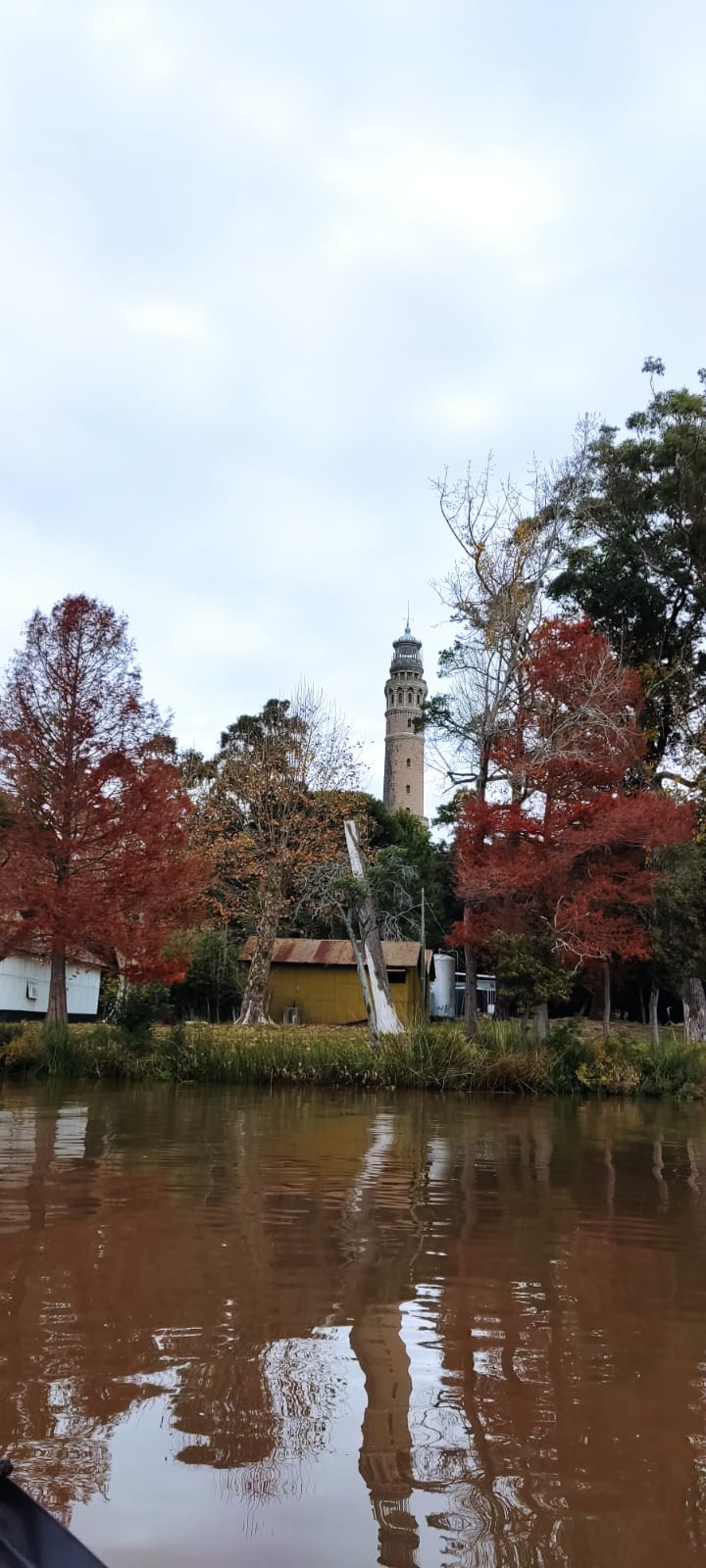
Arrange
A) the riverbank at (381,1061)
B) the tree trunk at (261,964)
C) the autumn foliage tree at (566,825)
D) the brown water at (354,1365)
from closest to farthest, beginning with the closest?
the brown water at (354,1365), the riverbank at (381,1061), the autumn foliage tree at (566,825), the tree trunk at (261,964)

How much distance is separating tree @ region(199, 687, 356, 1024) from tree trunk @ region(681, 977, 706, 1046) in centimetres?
872

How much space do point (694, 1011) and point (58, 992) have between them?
47.1 feet

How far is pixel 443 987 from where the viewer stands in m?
39.7

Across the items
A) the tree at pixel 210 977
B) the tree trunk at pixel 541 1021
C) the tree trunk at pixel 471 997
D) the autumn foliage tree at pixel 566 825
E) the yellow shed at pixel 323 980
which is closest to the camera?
the tree trunk at pixel 541 1021

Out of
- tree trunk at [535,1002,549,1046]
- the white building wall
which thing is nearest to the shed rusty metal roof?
the white building wall

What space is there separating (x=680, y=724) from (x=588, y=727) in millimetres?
7436

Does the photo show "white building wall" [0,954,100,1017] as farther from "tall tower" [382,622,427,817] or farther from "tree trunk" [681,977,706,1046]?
"tall tower" [382,622,427,817]

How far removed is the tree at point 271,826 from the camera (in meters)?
25.5

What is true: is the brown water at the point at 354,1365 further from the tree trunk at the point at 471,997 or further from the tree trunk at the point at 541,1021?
the tree trunk at the point at 471,997

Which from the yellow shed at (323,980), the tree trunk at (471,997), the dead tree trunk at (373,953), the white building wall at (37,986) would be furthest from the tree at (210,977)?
the tree trunk at (471,997)

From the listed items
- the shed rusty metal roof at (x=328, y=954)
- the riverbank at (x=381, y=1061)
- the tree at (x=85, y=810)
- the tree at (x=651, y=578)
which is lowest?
the riverbank at (x=381, y=1061)

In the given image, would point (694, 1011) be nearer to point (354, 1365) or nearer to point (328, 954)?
point (328, 954)

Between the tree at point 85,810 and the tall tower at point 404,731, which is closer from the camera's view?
the tree at point 85,810

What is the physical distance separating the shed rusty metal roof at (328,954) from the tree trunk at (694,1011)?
8.19 m
